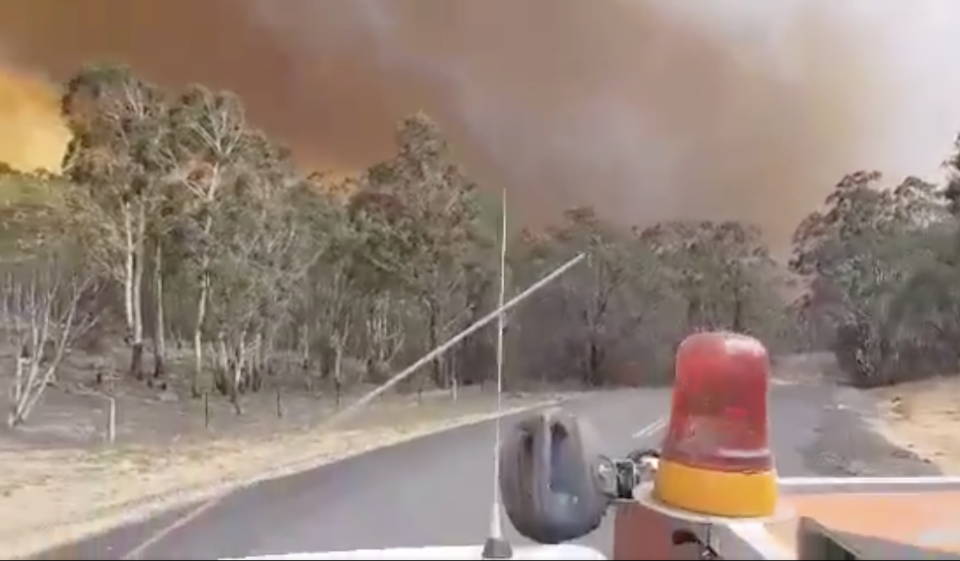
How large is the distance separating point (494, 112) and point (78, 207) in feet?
2.79

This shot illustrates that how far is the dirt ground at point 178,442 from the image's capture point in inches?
76.4

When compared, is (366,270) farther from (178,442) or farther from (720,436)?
(720,436)

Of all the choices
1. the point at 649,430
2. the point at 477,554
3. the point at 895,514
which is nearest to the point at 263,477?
the point at 649,430

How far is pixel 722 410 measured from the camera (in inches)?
42.4

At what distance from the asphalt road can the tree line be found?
0.11 meters

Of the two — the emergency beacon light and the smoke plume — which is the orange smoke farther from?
the emergency beacon light

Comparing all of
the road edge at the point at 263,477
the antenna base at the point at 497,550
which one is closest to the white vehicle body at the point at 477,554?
the antenna base at the point at 497,550

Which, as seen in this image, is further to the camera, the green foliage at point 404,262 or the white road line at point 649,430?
the green foliage at point 404,262

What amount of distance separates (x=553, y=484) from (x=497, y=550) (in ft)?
0.78

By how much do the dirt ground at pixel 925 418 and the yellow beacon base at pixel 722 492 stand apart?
1278 millimetres

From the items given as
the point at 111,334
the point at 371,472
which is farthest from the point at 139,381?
the point at 371,472

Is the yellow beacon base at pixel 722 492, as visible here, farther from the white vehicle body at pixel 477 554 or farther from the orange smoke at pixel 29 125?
the orange smoke at pixel 29 125

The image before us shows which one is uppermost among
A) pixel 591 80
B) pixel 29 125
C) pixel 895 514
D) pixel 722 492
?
pixel 591 80

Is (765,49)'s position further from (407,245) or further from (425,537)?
(425,537)
